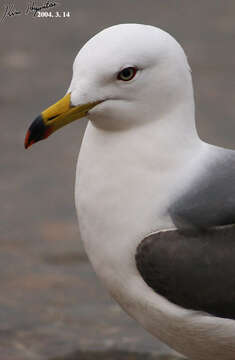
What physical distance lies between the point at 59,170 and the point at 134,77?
2.22m

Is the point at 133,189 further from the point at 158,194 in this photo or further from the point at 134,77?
the point at 134,77

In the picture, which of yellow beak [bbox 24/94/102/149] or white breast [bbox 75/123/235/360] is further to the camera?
white breast [bbox 75/123/235/360]

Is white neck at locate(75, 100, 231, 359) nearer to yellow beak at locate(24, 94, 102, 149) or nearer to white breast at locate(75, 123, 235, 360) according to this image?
white breast at locate(75, 123, 235, 360)

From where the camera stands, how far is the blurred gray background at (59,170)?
12.1ft

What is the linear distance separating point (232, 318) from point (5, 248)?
1664mm

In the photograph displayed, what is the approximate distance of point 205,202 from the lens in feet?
8.73

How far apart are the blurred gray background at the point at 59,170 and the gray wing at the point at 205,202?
1.01m

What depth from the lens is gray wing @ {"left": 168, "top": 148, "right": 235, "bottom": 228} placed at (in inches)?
104

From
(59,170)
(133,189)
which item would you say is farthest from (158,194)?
(59,170)

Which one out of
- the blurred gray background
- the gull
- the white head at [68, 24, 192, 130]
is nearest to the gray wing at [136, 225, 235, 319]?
the gull

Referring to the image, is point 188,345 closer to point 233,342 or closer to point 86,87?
point 233,342

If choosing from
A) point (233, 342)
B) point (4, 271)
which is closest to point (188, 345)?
point (233, 342)

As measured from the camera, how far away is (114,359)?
11.6 ft

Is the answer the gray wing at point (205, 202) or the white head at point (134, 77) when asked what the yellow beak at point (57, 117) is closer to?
the white head at point (134, 77)
